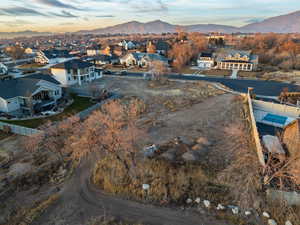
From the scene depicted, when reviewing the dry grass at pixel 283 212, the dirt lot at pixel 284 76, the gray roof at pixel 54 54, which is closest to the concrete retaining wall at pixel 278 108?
the dry grass at pixel 283 212

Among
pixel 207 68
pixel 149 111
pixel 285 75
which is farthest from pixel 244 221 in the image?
pixel 207 68

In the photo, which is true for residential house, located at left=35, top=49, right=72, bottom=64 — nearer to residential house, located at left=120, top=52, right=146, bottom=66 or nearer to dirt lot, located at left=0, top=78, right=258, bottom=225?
residential house, located at left=120, top=52, right=146, bottom=66

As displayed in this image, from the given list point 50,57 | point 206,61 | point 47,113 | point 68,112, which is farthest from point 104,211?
point 50,57

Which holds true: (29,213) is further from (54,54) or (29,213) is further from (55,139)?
(54,54)

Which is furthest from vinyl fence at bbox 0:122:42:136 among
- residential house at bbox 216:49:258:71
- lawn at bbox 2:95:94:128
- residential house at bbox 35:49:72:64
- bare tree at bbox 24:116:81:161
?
residential house at bbox 35:49:72:64

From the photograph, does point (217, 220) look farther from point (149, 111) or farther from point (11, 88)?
point (11, 88)
